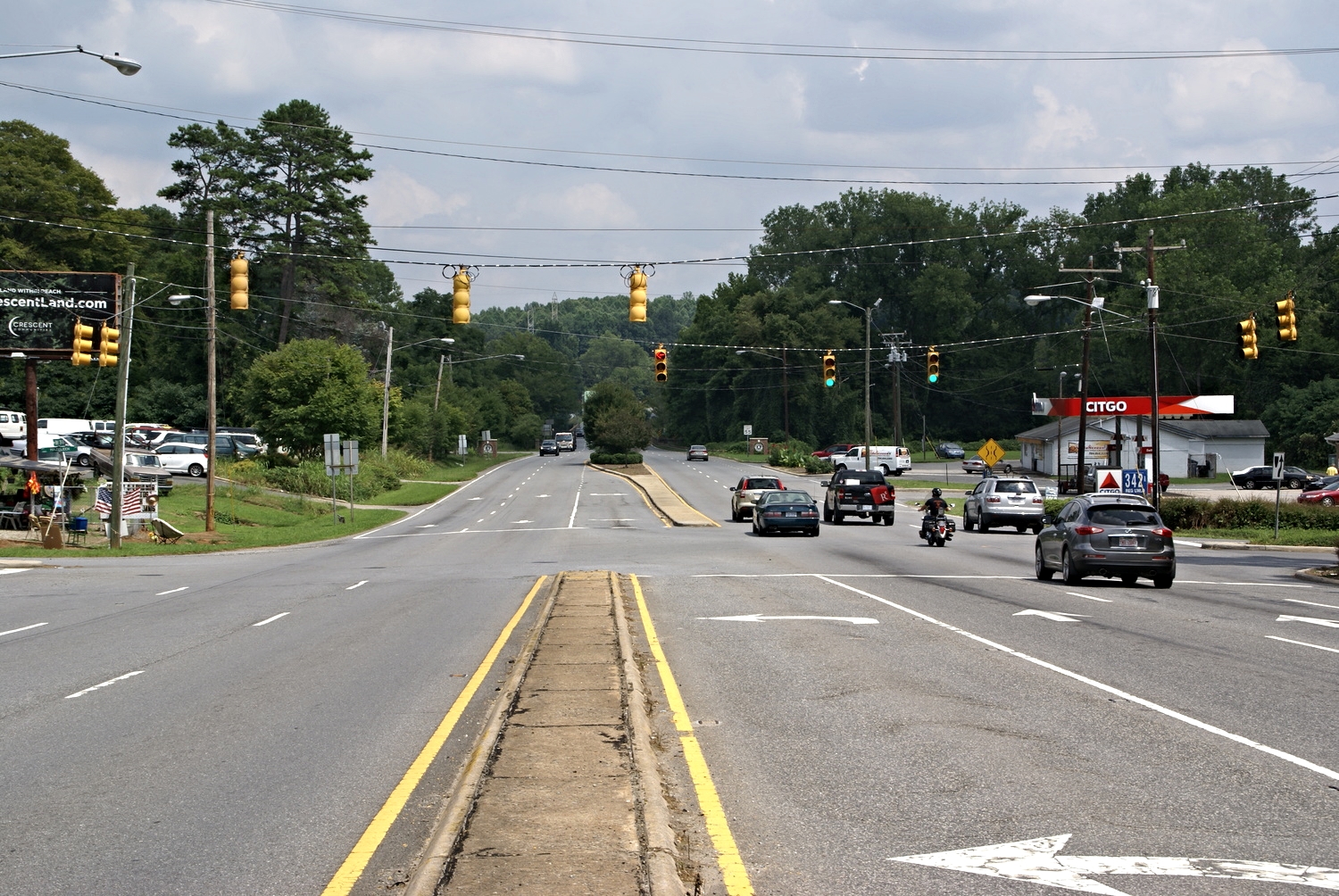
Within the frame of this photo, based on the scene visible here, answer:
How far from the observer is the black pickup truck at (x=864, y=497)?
143 ft

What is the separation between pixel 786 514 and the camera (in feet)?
121

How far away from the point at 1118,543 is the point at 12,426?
62.3 metres

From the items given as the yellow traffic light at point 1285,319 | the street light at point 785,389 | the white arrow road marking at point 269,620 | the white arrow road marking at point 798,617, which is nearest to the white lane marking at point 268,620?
the white arrow road marking at point 269,620

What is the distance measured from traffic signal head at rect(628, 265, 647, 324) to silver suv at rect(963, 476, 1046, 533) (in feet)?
57.8

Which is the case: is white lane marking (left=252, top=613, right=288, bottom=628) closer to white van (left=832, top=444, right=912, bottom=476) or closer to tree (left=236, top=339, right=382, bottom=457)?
tree (left=236, top=339, right=382, bottom=457)

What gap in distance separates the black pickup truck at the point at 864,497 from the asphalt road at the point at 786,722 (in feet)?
70.0

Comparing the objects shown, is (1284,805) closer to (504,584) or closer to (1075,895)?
(1075,895)

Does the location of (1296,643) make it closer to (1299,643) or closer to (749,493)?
(1299,643)

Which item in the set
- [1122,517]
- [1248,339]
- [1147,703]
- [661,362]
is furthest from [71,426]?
[1147,703]

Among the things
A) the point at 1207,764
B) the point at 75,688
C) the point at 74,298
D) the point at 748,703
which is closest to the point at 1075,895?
the point at 1207,764

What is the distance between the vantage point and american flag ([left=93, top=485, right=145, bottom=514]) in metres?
34.7

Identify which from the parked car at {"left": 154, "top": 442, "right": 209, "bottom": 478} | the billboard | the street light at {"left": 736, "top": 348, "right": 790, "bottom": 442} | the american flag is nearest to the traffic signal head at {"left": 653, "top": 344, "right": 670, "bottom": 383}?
the american flag

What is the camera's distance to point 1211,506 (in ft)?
129

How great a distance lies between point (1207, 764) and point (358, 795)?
214 inches
